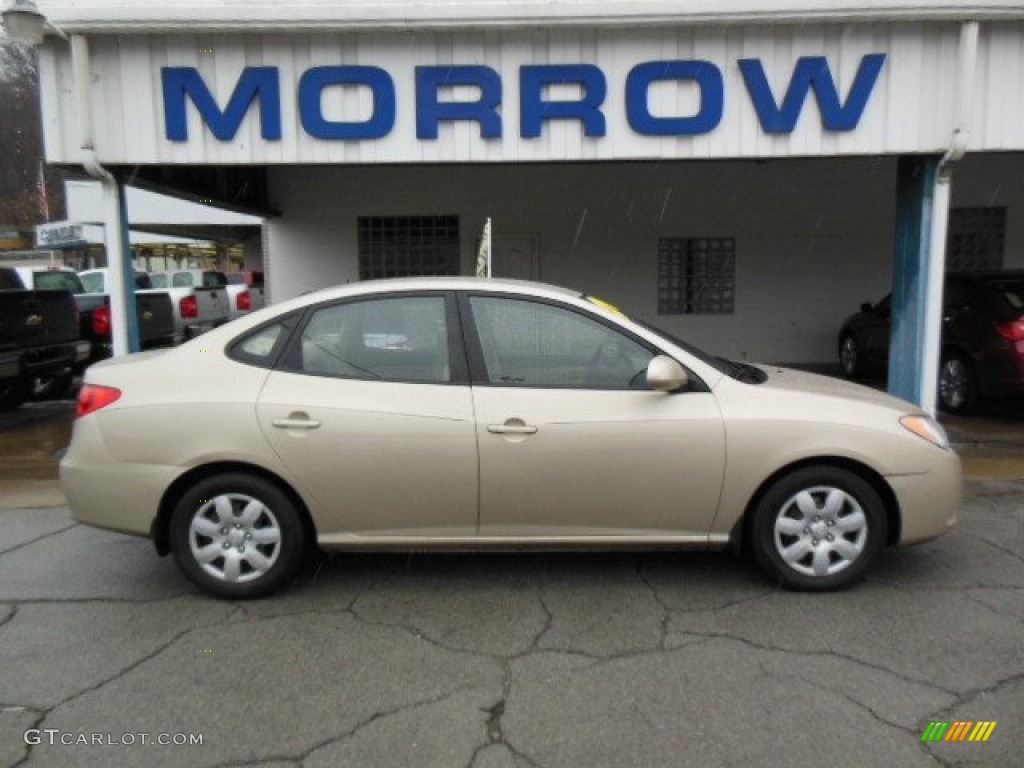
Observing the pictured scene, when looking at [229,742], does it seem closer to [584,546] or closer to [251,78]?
[584,546]

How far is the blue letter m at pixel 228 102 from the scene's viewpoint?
21.6ft

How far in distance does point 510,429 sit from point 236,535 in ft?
4.71

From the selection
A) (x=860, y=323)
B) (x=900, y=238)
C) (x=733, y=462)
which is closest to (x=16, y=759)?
(x=733, y=462)

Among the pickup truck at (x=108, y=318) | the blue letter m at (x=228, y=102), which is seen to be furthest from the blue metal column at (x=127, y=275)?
the pickup truck at (x=108, y=318)

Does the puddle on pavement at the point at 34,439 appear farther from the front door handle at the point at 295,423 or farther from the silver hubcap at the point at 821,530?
the silver hubcap at the point at 821,530

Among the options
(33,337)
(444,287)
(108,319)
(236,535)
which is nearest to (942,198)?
(444,287)

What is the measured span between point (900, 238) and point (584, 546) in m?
5.25

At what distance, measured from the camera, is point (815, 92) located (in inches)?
259

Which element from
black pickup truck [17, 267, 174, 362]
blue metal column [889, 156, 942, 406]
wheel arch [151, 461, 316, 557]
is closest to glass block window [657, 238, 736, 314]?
blue metal column [889, 156, 942, 406]

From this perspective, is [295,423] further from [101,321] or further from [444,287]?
[101,321]

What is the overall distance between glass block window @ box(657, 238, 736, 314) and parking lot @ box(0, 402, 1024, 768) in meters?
8.17

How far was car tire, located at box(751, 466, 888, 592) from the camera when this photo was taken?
3916 millimetres

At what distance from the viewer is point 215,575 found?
395 centimetres

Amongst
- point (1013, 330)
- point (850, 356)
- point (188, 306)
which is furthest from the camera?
point (188, 306)
